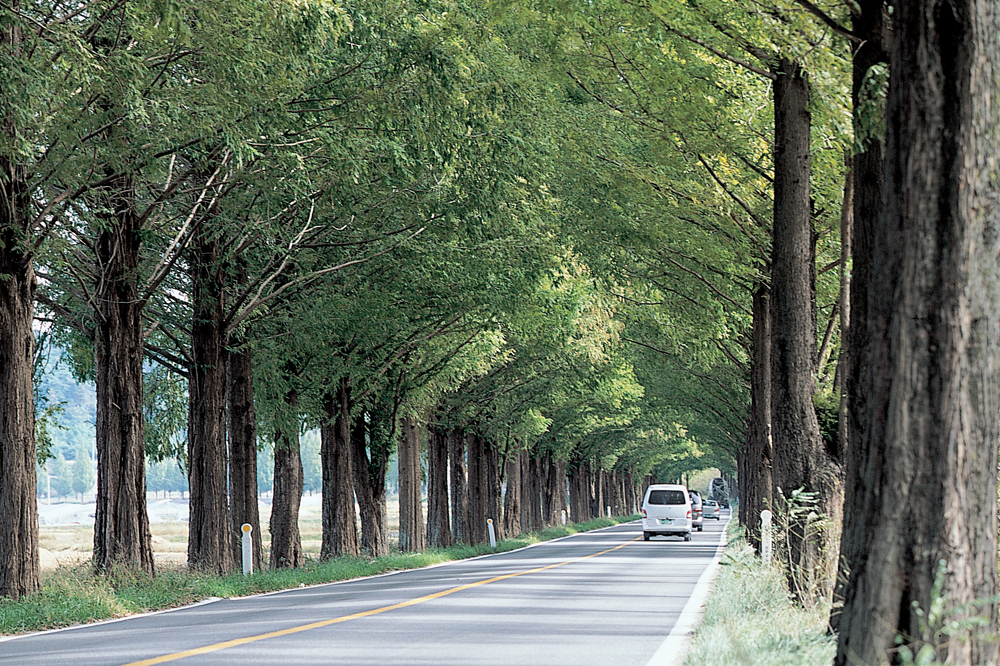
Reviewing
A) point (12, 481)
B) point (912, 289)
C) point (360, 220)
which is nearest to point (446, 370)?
point (360, 220)

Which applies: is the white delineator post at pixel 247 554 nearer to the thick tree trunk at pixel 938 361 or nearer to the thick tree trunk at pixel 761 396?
the thick tree trunk at pixel 761 396

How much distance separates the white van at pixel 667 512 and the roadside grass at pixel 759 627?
1234 inches

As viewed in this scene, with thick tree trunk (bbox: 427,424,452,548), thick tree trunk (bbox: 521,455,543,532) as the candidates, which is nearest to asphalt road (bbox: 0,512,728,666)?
thick tree trunk (bbox: 427,424,452,548)

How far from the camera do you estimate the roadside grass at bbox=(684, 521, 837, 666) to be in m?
7.88

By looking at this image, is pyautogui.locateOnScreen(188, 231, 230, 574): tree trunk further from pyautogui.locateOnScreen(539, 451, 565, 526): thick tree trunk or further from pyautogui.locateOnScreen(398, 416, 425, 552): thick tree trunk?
pyautogui.locateOnScreen(539, 451, 565, 526): thick tree trunk

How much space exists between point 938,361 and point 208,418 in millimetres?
16480

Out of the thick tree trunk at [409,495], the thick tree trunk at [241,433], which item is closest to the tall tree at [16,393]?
the thick tree trunk at [241,433]

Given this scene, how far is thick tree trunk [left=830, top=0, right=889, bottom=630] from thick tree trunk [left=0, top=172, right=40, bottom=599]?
10.5m

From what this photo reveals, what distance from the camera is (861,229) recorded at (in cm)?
868

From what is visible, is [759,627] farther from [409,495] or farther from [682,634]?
[409,495]

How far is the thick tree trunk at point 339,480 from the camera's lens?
92.7ft

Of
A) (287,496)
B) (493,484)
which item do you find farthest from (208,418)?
(493,484)

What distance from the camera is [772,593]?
12.5m

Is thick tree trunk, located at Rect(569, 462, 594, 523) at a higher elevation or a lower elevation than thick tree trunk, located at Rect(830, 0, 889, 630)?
lower
